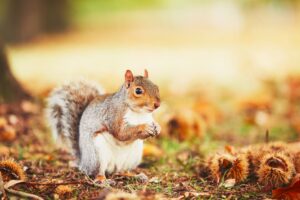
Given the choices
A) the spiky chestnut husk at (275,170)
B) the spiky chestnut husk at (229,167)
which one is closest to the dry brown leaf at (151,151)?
the spiky chestnut husk at (229,167)

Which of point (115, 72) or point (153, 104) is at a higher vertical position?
point (115, 72)

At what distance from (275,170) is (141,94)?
0.88 m

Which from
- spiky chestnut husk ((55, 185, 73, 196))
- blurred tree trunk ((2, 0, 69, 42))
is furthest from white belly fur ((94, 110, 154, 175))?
blurred tree trunk ((2, 0, 69, 42))

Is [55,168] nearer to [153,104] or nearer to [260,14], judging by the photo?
[153,104]

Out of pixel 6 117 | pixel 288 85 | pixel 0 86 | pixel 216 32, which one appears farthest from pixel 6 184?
pixel 216 32

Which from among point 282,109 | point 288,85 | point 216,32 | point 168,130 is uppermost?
point 216,32

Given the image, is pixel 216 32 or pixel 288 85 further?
pixel 216 32

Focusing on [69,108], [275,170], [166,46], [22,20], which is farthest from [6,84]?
[22,20]

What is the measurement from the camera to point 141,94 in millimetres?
2816

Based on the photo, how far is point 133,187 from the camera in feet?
9.56

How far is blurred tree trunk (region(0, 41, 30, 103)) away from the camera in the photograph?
4.53 metres

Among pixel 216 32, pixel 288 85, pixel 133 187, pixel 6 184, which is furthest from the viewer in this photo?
pixel 216 32

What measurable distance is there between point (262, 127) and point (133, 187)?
6.91 feet

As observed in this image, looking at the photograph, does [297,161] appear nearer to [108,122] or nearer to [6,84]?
[108,122]
